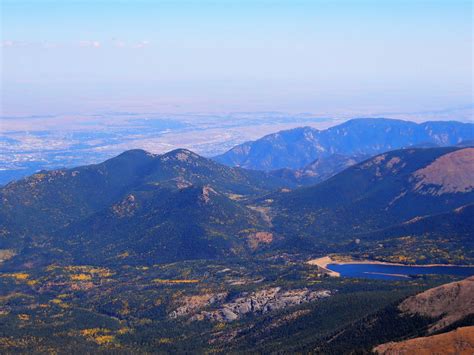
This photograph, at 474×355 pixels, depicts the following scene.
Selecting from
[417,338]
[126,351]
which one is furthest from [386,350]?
[126,351]

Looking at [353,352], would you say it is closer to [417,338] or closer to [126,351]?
[417,338]

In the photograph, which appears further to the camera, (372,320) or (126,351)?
(126,351)

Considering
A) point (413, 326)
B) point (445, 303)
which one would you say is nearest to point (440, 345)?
point (413, 326)

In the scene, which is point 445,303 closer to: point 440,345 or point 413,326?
point 413,326

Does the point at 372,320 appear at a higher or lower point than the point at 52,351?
higher

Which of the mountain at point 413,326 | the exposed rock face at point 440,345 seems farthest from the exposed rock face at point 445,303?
the exposed rock face at point 440,345

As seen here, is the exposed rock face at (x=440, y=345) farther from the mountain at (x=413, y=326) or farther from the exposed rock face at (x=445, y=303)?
the exposed rock face at (x=445, y=303)
